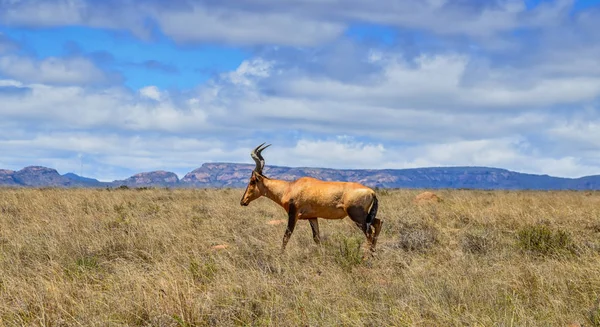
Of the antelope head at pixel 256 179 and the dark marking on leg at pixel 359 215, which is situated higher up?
the antelope head at pixel 256 179

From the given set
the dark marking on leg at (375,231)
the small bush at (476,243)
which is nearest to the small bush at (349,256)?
the dark marking on leg at (375,231)

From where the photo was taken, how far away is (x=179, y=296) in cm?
666

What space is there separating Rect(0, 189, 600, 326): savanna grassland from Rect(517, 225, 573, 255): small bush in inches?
1.3

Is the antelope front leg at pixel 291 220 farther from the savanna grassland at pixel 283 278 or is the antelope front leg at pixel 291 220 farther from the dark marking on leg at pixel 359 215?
the dark marking on leg at pixel 359 215

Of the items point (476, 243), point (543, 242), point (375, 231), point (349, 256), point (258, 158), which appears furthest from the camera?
point (258, 158)

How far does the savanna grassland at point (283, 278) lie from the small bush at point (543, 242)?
Result: 32 millimetres

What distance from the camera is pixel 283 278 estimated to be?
849 centimetres

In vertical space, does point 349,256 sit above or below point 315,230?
below

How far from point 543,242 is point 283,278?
556cm

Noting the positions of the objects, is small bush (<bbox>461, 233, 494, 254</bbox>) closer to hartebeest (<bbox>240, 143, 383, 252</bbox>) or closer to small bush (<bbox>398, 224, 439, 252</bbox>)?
small bush (<bbox>398, 224, 439, 252</bbox>)

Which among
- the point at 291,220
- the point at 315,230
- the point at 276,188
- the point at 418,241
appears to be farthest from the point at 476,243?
the point at 276,188

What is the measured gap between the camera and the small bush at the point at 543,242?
1107 centimetres

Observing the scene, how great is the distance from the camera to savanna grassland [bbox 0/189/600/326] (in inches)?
249

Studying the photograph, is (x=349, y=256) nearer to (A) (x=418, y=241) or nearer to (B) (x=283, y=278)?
(B) (x=283, y=278)
